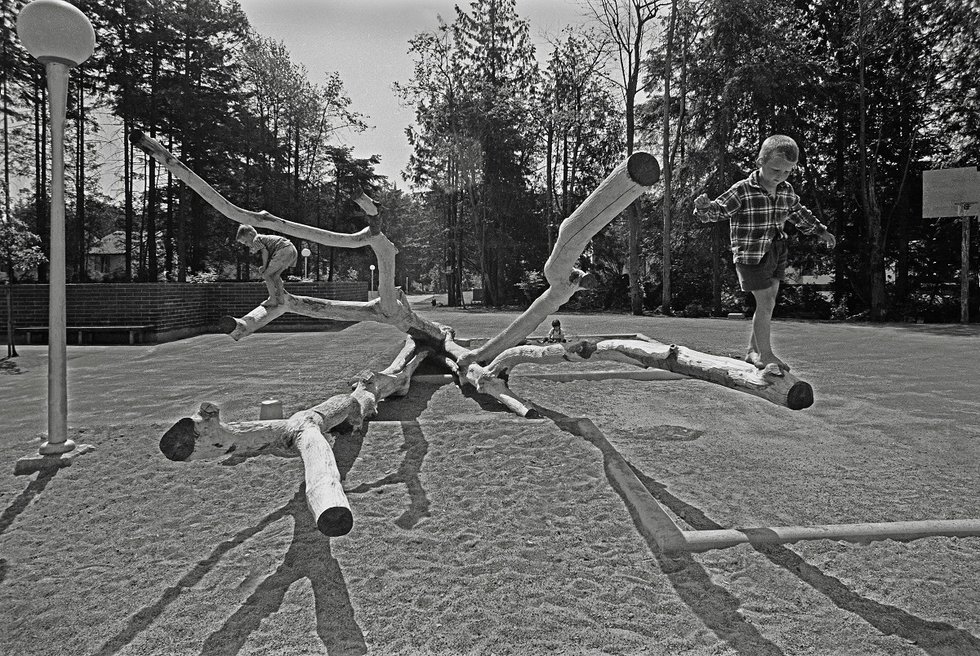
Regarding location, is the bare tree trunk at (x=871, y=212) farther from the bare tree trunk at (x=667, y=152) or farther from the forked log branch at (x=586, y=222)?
the forked log branch at (x=586, y=222)

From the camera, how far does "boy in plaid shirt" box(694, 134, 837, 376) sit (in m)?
3.48

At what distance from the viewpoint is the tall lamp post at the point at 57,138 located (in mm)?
3900

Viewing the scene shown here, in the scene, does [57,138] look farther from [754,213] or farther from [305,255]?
[305,255]

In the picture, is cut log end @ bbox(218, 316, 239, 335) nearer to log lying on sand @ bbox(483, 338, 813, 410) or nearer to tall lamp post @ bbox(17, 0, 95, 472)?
tall lamp post @ bbox(17, 0, 95, 472)

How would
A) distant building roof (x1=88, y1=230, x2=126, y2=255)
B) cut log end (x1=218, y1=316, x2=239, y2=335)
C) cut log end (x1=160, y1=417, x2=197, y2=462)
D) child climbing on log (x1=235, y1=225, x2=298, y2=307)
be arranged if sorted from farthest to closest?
distant building roof (x1=88, y1=230, x2=126, y2=255) < child climbing on log (x1=235, y1=225, x2=298, y2=307) < cut log end (x1=218, y1=316, x2=239, y2=335) < cut log end (x1=160, y1=417, x2=197, y2=462)

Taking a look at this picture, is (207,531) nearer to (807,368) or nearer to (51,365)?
(51,365)

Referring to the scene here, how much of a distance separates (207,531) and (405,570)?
1116mm

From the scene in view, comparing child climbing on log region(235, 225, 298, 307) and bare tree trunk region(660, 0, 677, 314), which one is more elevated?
bare tree trunk region(660, 0, 677, 314)

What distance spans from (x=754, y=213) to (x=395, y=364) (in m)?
4.06

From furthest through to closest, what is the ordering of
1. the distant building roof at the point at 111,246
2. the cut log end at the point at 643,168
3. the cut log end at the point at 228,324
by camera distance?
the distant building roof at the point at 111,246 → the cut log end at the point at 228,324 → the cut log end at the point at 643,168

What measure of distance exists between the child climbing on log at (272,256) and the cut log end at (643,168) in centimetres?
231

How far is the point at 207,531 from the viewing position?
2.99m

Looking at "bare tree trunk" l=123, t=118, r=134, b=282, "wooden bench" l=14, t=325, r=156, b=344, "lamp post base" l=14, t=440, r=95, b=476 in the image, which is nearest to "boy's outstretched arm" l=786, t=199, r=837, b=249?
"lamp post base" l=14, t=440, r=95, b=476

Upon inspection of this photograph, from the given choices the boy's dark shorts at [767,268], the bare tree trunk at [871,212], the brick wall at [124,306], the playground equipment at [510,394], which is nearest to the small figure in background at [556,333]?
the playground equipment at [510,394]
